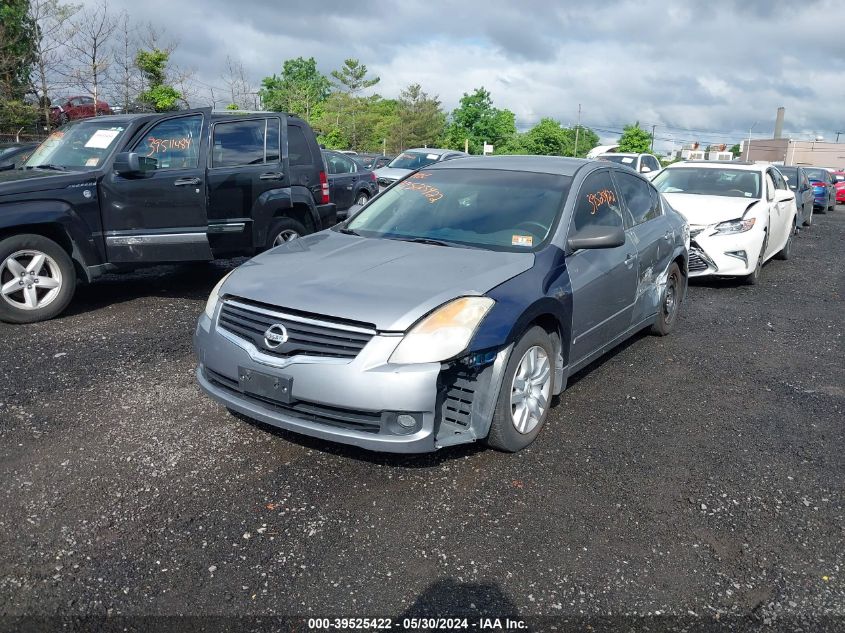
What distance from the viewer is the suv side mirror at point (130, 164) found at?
21.3 feet

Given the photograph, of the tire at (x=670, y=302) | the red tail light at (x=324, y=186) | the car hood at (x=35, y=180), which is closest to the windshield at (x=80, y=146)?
the car hood at (x=35, y=180)

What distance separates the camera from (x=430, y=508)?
3.41 meters

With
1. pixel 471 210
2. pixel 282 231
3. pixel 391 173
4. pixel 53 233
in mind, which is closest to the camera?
pixel 471 210

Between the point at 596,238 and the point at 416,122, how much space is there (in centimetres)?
5817

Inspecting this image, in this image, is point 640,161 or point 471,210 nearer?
point 471,210

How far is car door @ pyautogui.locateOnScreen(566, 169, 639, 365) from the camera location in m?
4.44

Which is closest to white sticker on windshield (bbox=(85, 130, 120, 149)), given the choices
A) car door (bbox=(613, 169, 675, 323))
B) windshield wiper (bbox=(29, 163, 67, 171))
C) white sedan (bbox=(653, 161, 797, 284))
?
windshield wiper (bbox=(29, 163, 67, 171))

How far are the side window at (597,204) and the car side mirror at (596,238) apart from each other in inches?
5.5

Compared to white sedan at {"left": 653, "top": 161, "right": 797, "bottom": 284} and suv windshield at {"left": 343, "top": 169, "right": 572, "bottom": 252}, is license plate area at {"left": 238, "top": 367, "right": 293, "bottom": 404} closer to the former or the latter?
suv windshield at {"left": 343, "top": 169, "right": 572, "bottom": 252}

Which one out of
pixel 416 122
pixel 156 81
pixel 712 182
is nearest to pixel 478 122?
pixel 416 122

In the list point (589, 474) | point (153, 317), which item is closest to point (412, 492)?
point (589, 474)

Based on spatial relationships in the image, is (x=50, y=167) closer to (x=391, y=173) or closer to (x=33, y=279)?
(x=33, y=279)

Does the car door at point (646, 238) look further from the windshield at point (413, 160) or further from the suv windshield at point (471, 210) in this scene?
the windshield at point (413, 160)

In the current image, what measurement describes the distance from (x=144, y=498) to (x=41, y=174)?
4.51 metres
